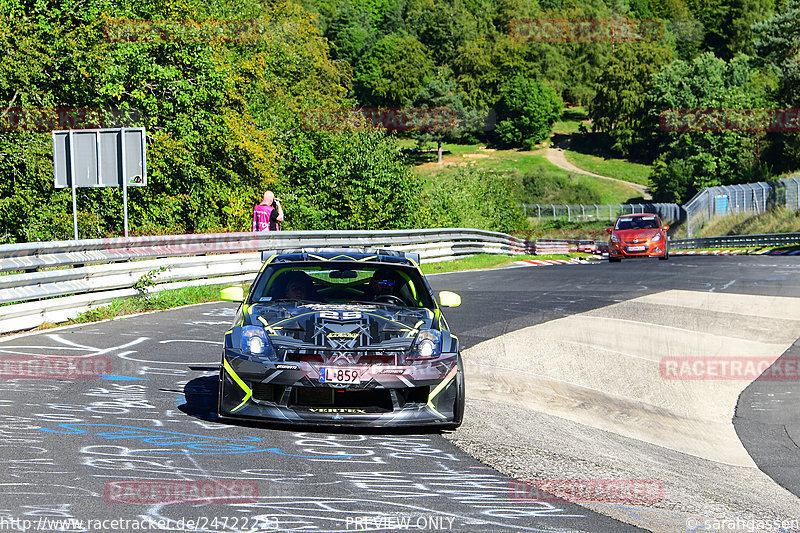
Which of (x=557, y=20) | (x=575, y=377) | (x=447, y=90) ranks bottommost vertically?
(x=575, y=377)

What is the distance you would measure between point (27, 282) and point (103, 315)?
1684 millimetres

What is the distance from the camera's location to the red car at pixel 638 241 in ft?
108

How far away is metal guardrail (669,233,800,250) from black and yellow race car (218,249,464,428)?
42448 mm

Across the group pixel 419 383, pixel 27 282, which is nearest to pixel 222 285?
pixel 27 282

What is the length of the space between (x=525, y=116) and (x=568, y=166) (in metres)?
15.6

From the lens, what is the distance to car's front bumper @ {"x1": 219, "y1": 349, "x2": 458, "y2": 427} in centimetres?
686

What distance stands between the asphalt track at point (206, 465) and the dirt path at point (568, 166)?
105673 millimetres

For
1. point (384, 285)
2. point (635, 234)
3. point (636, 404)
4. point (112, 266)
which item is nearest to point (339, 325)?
point (384, 285)

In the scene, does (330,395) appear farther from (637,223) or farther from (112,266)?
(637,223)

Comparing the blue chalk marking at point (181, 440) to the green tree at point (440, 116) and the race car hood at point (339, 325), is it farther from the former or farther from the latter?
the green tree at point (440, 116)

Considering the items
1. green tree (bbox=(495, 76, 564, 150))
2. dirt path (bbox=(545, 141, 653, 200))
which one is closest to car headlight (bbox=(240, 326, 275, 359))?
dirt path (bbox=(545, 141, 653, 200))

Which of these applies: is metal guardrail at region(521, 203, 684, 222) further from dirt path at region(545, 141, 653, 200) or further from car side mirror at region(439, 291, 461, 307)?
car side mirror at region(439, 291, 461, 307)

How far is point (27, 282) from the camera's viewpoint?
1244 centimetres

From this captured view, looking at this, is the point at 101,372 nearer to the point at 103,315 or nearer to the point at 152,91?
the point at 103,315
